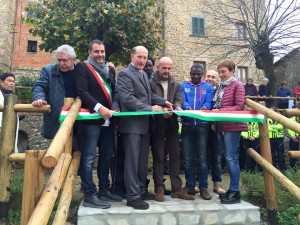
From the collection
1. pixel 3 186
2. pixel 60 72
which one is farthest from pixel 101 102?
pixel 3 186

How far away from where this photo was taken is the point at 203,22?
19.8 metres

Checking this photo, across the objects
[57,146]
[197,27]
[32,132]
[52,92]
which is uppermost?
[197,27]

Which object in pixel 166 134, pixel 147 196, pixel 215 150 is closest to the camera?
pixel 147 196

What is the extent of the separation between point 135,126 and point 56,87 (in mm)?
1123

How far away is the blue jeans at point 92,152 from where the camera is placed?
11.5ft

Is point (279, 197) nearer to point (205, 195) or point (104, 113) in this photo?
point (205, 195)

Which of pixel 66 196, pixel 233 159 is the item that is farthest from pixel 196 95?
pixel 66 196

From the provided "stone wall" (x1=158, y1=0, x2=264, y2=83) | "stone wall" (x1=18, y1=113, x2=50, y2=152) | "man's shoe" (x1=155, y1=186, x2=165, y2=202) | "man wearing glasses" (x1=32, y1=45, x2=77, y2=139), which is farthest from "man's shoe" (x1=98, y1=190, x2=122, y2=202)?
"stone wall" (x1=158, y1=0, x2=264, y2=83)

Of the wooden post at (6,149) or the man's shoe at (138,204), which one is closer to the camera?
the man's shoe at (138,204)

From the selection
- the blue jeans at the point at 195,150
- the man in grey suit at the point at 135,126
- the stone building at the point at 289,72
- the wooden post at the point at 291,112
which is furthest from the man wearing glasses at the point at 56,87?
the stone building at the point at 289,72

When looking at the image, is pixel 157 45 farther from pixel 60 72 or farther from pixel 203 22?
pixel 203 22

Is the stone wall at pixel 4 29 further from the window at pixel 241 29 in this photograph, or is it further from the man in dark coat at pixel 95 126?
the man in dark coat at pixel 95 126

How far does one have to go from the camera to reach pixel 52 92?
12.5 feet

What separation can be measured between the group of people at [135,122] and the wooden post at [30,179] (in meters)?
1.48
